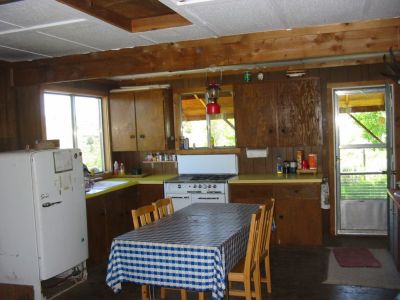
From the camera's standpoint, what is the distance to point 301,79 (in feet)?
17.8

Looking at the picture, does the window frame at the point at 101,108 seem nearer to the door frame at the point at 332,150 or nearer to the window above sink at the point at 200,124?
the window above sink at the point at 200,124

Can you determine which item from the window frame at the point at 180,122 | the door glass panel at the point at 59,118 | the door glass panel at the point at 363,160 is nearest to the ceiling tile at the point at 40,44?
the door glass panel at the point at 59,118

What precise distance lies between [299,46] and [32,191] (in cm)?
264

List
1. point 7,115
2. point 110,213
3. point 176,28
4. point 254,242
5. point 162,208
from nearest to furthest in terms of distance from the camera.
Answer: point 254,242 < point 176,28 < point 162,208 < point 7,115 < point 110,213

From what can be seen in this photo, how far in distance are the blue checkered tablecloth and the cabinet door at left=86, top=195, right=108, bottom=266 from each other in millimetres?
1559

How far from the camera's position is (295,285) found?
3930 mm

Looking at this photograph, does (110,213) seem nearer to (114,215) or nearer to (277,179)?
(114,215)

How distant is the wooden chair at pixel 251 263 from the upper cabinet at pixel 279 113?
2330 mm

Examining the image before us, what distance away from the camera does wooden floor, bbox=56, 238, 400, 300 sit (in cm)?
368

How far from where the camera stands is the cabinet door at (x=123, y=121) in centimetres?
610

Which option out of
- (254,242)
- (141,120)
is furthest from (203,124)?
(254,242)

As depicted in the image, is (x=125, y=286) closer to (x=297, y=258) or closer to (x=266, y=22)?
(x=297, y=258)

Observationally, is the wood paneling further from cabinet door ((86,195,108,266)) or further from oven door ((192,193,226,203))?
oven door ((192,193,226,203))

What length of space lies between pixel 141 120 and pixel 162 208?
Answer: 7.89 ft
